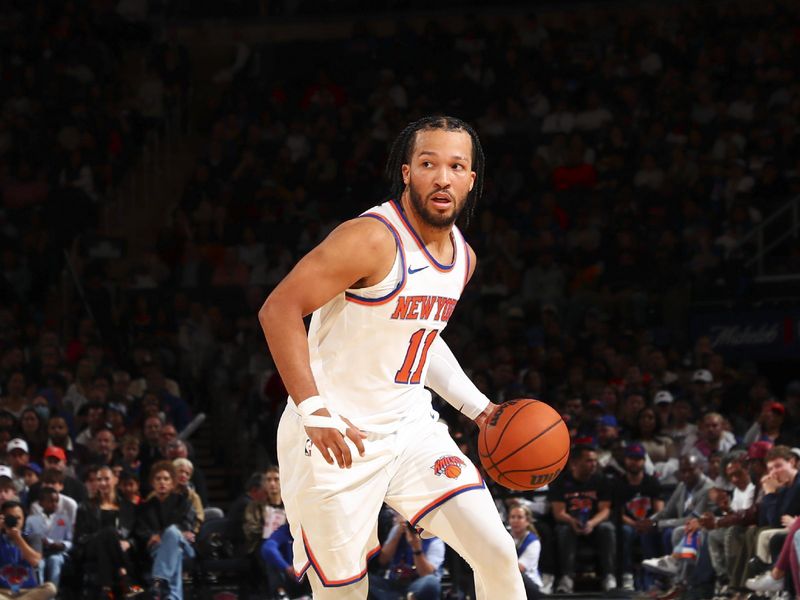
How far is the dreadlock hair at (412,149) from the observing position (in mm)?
4848

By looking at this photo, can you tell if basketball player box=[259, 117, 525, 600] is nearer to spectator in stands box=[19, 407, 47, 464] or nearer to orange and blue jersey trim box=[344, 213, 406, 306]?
orange and blue jersey trim box=[344, 213, 406, 306]

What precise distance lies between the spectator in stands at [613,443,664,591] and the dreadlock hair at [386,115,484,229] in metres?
5.42

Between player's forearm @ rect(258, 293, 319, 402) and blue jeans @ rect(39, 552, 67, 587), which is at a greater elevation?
player's forearm @ rect(258, 293, 319, 402)

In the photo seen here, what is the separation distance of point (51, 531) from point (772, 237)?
7.82 metres

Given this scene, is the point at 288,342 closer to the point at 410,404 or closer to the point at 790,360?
the point at 410,404

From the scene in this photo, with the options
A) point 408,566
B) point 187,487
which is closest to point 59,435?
point 187,487

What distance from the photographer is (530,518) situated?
31.8 feet

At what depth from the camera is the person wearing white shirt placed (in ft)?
Result: 31.4

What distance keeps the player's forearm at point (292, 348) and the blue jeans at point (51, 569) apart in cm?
572

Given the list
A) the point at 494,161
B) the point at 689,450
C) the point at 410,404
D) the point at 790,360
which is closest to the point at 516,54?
the point at 494,161

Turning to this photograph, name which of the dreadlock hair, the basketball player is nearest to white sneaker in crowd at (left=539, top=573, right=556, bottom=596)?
the dreadlock hair

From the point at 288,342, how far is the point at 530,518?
5.59 m

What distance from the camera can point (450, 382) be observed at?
5195 millimetres

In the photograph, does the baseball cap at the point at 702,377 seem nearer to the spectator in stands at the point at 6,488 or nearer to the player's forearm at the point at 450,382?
the spectator in stands at the point at 6,488
